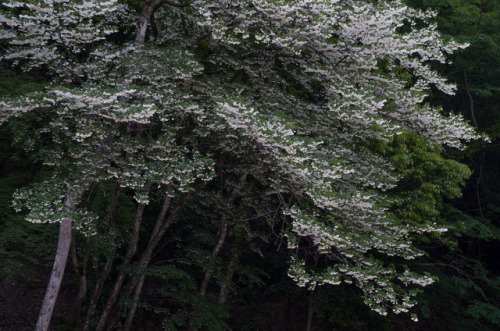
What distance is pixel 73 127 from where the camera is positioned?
19.2ft

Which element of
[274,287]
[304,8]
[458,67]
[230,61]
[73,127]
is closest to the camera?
[304,8]

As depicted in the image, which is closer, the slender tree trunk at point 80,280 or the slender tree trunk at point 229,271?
the slender tree trunk at point 80,280

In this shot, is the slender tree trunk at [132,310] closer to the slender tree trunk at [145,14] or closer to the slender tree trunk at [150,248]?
the slender tree trunk at [150,248]

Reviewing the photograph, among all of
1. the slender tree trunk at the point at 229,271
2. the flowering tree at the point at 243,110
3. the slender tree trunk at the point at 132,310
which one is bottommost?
the slender tree trunk at the point at 132,310

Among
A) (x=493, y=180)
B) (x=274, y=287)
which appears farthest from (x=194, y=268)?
(x=493, y=180)

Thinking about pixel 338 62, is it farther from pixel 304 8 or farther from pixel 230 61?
pixel 230 61

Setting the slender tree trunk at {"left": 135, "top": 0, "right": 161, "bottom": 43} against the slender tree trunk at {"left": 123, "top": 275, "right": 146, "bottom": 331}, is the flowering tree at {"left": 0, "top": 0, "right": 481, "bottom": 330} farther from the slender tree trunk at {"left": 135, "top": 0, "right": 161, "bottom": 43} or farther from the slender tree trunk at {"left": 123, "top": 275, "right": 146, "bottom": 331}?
the slender tree trunk at {"left": 123, "top": 275, "right": 146, "bottom": 331}

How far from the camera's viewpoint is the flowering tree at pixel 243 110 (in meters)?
4.79

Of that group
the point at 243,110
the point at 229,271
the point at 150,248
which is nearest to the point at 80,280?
the point at 150,248

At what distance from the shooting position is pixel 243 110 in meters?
4.65

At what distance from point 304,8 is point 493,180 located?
10419 millimetres

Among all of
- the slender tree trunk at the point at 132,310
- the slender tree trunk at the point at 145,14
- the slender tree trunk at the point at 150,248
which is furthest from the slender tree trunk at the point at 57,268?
the slender tree trunk at the point at 145,14

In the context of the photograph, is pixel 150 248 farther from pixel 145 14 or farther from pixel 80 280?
pixel 145 14

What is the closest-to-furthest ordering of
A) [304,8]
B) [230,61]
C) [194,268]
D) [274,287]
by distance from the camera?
[304,8], [230,61], [194,268], [274,287]
